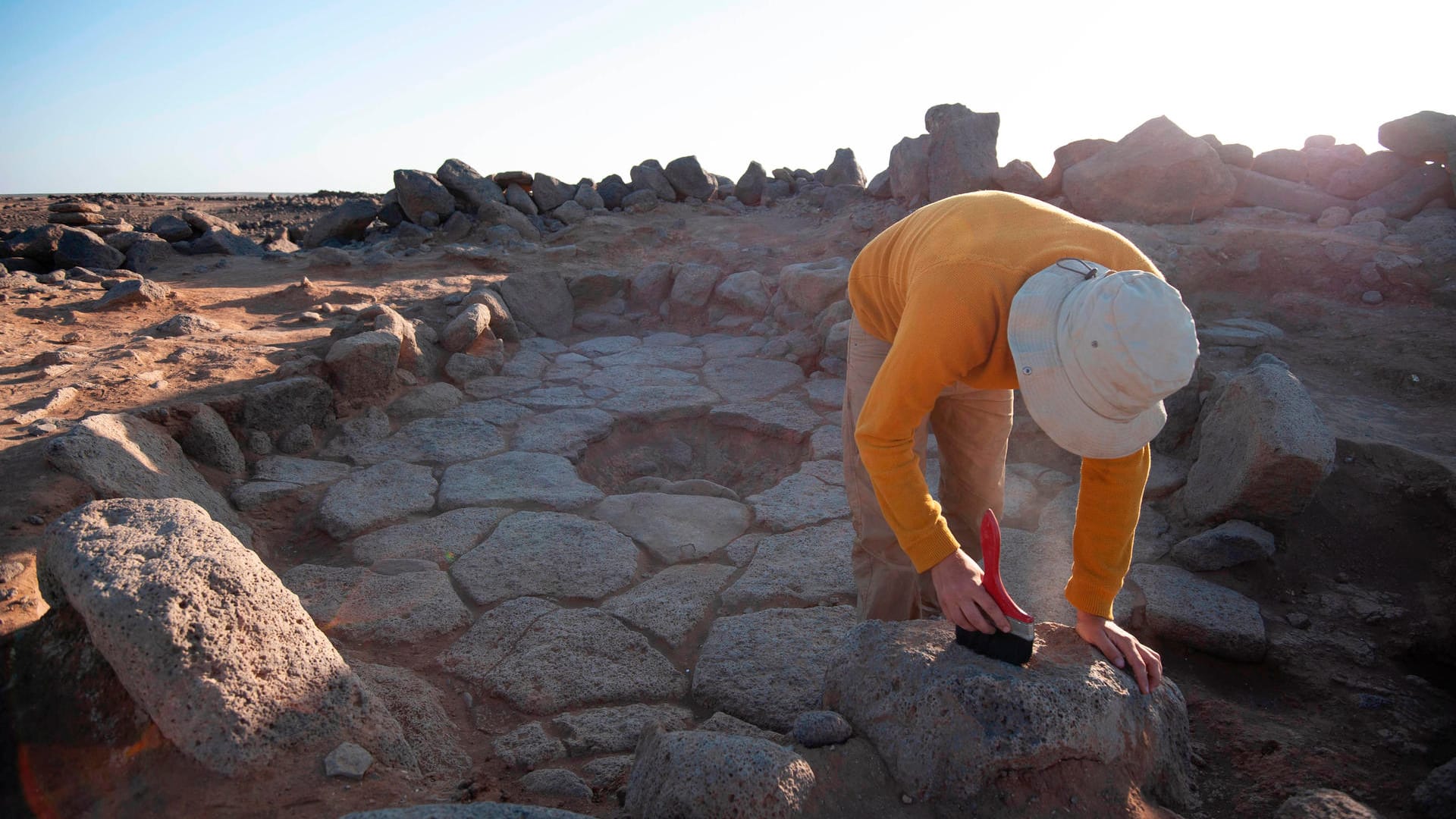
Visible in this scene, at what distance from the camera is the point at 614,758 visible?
216 centimetres

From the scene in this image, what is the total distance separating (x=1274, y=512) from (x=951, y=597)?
199cm

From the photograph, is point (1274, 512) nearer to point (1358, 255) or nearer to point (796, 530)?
point (796, 530)

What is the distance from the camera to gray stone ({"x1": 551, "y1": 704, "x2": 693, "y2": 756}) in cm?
223

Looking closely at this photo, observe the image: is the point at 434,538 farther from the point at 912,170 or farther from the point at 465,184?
the point at 465,184

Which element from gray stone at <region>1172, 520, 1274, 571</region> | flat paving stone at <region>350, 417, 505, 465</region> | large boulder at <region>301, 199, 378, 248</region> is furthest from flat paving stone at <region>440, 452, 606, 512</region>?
large boulder at <region>301, 199, 378, 248</region>

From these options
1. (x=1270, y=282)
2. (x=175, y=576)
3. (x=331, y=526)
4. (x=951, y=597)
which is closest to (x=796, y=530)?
(x=951, y=597)

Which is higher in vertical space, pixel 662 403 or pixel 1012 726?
pixel 1012 726

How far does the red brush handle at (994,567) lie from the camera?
166 cm

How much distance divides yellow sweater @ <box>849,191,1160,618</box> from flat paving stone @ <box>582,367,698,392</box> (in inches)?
134

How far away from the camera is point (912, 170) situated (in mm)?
8289

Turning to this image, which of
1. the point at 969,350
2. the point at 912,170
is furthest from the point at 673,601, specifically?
the point at 912,170

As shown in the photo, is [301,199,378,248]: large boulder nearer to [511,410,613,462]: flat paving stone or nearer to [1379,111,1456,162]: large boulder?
[511,410,613,462]: flat paving stone

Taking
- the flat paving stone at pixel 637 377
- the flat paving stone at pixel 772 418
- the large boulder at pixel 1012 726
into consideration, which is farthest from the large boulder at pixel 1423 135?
the large boulder at pixel 1012 726

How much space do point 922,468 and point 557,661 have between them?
4.26 ft
